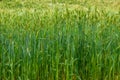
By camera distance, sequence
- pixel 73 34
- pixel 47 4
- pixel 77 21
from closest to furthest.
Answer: pixel 73 34
pixel 77 21
pixel 47 4

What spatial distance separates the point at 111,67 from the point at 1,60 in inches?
45.4

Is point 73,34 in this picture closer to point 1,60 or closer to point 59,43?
point 59,43

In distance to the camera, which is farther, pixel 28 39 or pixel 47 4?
pixel 47 4

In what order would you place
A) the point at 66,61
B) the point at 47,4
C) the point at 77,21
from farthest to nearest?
1. the point at 47,4
2. the point at 77,21
3. the point at 66,61

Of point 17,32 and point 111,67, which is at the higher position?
point 17,32

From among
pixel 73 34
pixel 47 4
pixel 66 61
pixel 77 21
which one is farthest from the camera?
pixel 47 4

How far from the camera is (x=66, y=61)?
4141 mm

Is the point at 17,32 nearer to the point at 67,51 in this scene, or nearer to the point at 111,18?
the point at 67,51

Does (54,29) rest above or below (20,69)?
above

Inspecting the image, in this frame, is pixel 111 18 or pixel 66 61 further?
pixel 111 18

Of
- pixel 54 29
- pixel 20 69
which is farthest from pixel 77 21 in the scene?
pixel 20 69

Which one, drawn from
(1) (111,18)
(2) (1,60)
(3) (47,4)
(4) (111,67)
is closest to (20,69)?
(2) (1,60)

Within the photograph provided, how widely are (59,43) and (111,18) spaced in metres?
0.93

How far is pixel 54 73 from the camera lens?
13.8ft
